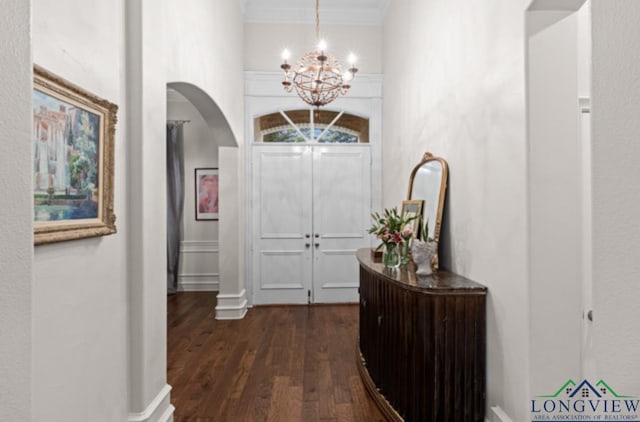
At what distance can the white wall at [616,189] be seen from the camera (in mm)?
1031

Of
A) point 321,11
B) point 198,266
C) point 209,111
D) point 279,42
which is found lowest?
point 198,266

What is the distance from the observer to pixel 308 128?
17.7 ft

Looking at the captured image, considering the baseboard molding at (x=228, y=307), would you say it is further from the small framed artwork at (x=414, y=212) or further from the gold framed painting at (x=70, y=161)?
the gold framed painting at (x=70, y=161)

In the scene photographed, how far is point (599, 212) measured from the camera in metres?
1.16

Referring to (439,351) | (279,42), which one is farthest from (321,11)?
(439,351)

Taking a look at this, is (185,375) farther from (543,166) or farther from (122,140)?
(543,166)

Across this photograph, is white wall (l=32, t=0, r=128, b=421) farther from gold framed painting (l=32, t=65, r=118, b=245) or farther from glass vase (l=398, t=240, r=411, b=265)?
glass vase (l=398, t=240, r=411, b=265)

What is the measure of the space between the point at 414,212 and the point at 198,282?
4.46 m

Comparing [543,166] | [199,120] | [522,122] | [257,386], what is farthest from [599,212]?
[199,120]

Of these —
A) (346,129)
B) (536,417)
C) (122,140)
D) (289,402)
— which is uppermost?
(346,129)

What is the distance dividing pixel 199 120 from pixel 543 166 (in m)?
5.71

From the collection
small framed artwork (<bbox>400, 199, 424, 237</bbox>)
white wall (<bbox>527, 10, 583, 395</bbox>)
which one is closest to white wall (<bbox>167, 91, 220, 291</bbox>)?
small framed artwork (<bbox>400, 199, 424, 237</bbox>)

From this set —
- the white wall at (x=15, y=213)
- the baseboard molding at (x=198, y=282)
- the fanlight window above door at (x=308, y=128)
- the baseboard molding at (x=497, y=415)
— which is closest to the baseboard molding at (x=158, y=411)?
the white wall at (x=15, y=213)

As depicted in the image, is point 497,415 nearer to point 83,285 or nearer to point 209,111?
point 83,285
